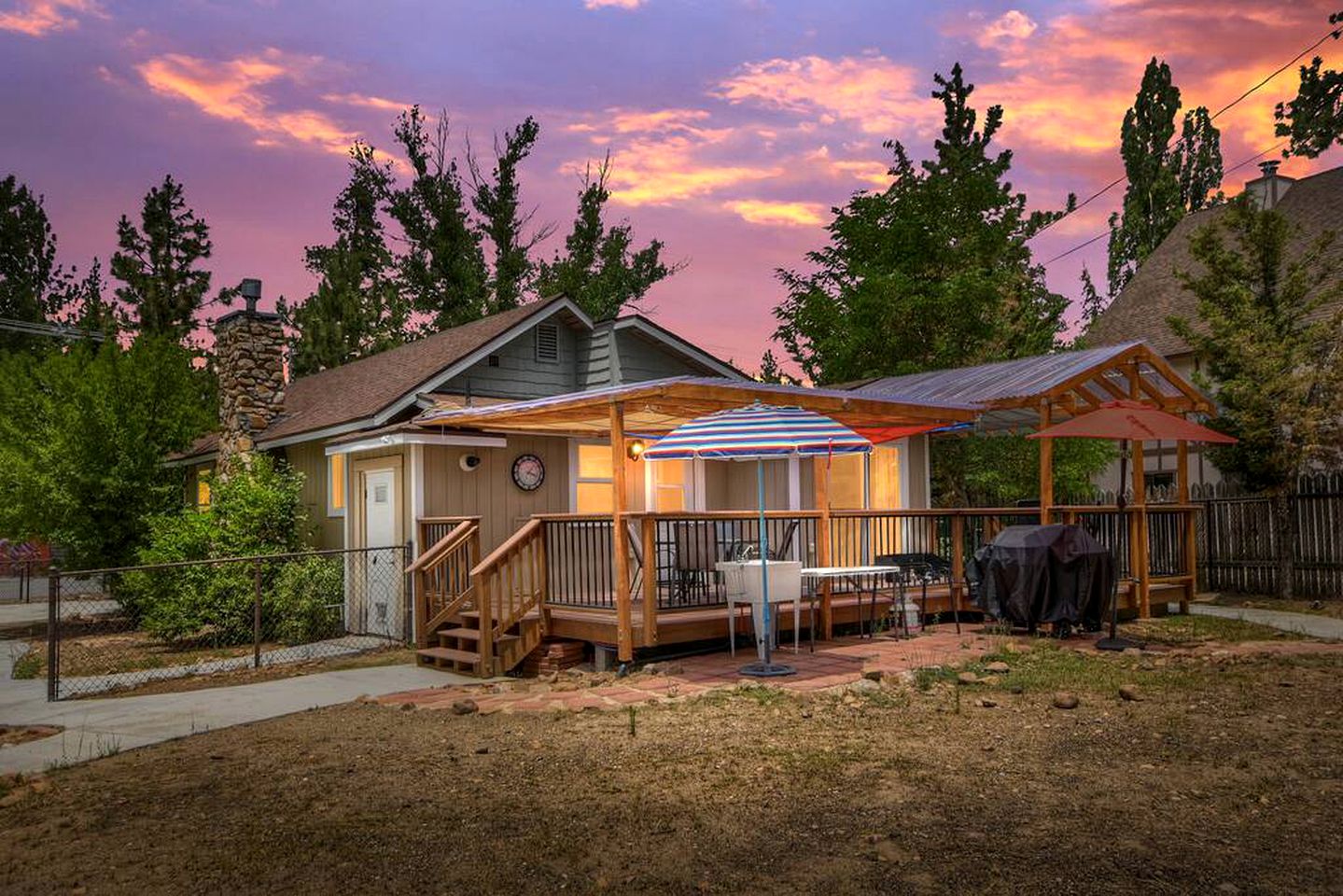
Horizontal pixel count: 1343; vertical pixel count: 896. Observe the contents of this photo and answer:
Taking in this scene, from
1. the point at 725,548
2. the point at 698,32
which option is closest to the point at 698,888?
the point at 725,548

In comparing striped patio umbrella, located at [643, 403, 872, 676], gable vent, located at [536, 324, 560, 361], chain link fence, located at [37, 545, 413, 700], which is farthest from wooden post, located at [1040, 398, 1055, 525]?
chain link fence, located at [37, 545, 413, 700]

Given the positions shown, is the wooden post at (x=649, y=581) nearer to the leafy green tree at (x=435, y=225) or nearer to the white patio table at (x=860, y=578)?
the white patio table at (x=860, y=578)

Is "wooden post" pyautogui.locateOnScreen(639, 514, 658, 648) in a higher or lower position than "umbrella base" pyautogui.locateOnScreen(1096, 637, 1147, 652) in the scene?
higher

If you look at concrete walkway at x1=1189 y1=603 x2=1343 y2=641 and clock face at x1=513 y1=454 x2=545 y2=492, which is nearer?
concrete walkway at x1=1189 y1=603 x2=1343 y2=641

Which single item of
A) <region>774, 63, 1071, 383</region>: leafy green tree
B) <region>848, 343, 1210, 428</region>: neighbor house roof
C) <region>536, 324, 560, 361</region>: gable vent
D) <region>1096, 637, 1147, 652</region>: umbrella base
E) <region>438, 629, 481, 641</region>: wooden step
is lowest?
<region>1096, 637, 1147, 652</region>: umbrella base

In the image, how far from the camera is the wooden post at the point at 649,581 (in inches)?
340

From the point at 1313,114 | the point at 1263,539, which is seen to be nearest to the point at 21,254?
the point at 1313,114

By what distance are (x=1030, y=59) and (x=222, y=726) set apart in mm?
15487

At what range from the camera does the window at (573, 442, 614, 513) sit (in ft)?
43.5

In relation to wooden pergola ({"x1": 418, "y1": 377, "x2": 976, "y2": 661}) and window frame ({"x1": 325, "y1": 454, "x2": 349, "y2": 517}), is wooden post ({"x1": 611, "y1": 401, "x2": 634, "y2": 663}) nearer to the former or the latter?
wooden pergola ({"x1": 418, "y1": 377, "x2": 976, "y2": 661})

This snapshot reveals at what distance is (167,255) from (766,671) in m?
31.7

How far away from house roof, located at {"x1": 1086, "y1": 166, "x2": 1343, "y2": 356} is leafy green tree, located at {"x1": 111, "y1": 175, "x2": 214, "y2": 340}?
27854 millimetres

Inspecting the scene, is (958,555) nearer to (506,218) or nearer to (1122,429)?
(1122,429)

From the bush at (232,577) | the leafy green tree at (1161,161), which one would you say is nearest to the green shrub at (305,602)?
the bush at (232,577)
